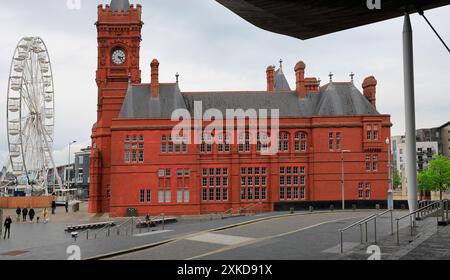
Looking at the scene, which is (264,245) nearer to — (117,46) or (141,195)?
(141,195)

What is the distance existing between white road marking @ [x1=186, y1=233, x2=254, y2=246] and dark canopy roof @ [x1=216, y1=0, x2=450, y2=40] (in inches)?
402

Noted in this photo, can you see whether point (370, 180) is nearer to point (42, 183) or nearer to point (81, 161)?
point (42, 183)

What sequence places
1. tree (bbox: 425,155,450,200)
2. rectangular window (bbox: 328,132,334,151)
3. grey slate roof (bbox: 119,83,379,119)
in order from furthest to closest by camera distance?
1. tree (bbox: 425,155,450,200)
2. grey slate roof (bbox: 119,83,379,119)
3. rectangular window (bbox: 328,132,334,151)

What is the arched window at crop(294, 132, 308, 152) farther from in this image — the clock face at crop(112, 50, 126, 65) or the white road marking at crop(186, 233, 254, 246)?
the white road marking at crop(186, 233, 254, 246)

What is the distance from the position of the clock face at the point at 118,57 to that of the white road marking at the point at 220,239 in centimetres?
4177

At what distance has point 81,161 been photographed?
161m

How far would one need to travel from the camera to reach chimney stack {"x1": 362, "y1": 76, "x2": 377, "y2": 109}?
55.8m

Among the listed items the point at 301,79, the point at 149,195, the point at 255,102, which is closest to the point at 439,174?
the point at 301,79

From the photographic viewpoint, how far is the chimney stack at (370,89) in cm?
5581

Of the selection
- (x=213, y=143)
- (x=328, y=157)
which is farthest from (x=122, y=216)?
(x=328, y=157)

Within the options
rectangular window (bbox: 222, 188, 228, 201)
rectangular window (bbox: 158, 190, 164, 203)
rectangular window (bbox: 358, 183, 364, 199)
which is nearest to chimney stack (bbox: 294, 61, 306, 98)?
rectangular window (bbox: 358, 183, 364, 199)

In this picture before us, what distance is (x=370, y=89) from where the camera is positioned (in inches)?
2213

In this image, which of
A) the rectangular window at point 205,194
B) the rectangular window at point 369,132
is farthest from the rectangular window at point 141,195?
the rectangular window at point 369,132
